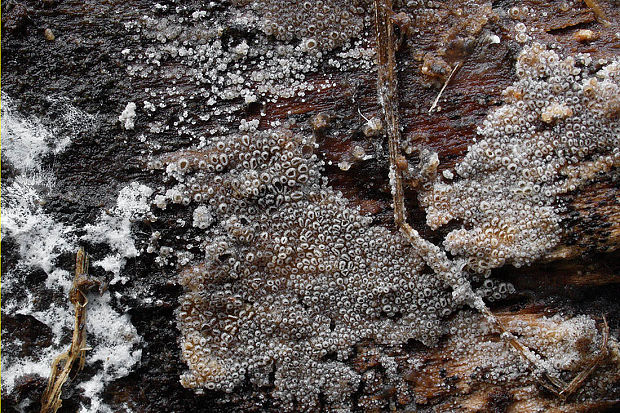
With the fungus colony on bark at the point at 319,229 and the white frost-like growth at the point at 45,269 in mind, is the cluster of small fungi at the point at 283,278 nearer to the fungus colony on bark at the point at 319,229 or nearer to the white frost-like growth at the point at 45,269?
the fungus colony on bark at the point at 319,229

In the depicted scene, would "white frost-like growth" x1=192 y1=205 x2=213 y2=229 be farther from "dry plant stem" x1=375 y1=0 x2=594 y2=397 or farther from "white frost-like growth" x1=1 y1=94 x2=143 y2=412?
"dry plant stem" x1=375 y1=0 x2=594 y2=397

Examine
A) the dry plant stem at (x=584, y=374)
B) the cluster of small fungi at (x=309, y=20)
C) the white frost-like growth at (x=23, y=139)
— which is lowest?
the dry plant stem at (x=584, y=374)

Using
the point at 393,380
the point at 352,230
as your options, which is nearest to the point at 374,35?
the point at 352,230

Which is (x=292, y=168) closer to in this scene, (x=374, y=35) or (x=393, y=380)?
(x=374, y=35)

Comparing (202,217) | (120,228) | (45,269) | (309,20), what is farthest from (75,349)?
(309,20)

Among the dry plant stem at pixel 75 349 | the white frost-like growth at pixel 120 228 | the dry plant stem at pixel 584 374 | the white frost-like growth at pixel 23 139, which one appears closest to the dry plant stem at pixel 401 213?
the dry plant stem at pixel 584 374
